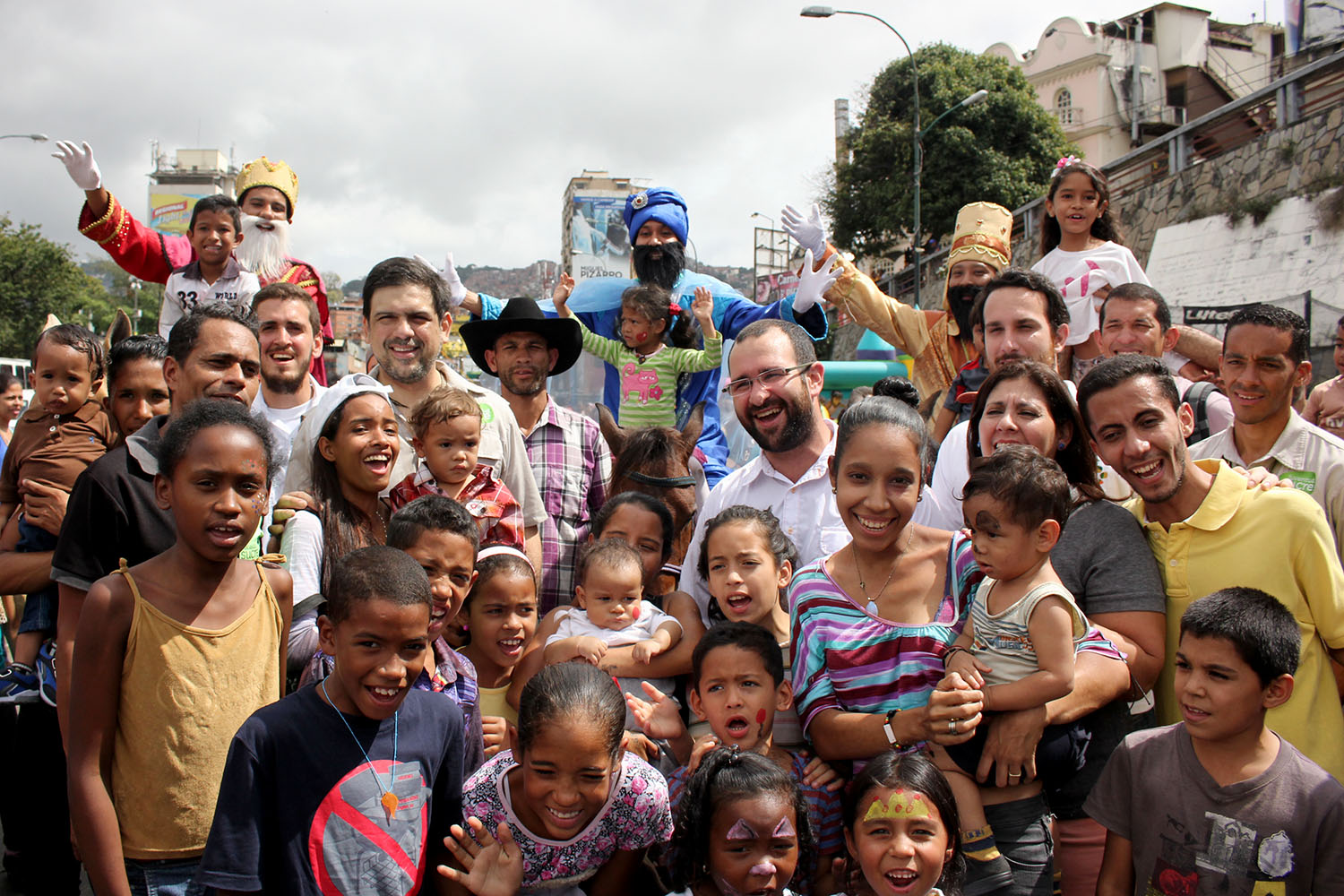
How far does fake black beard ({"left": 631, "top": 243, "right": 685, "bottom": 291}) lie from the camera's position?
5980mm

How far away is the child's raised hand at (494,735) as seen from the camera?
312cm

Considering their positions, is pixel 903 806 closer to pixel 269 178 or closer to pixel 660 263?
pixel 660 263

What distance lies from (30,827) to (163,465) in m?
2.18

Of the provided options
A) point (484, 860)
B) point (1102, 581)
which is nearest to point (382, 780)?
point (484, 860)

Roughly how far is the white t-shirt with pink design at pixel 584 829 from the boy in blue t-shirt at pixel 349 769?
154 millimetres

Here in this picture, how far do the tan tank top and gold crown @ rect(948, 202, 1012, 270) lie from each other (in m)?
4.68

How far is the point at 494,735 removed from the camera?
314cm

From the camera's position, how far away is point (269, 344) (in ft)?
13.4

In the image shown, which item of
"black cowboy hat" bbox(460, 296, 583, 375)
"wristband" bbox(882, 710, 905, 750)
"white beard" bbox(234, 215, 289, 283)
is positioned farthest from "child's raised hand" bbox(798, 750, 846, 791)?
"white beard" bbox(234, 215, 289, 283)

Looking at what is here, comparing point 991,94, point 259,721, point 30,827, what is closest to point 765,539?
point 259,721

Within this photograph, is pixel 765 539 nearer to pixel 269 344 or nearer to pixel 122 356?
pixel 269 344

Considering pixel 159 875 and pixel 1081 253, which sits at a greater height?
pixel 1081 253

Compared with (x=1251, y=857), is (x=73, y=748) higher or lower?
higher

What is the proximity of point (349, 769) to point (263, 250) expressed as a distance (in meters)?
4.46
